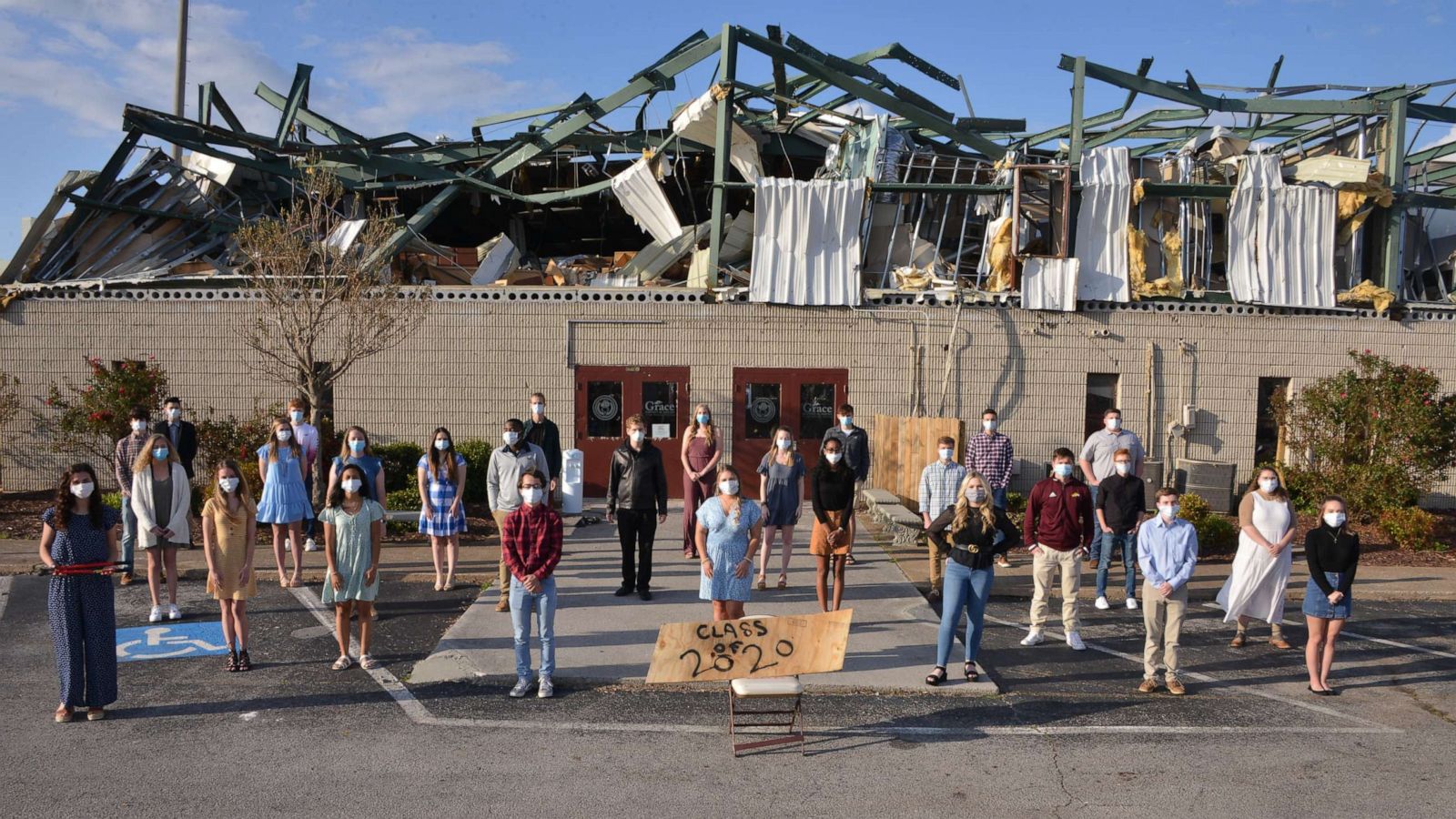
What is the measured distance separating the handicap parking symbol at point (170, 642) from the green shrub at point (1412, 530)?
45.3 feet

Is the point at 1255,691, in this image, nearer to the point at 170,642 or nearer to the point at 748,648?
the point at 748,648

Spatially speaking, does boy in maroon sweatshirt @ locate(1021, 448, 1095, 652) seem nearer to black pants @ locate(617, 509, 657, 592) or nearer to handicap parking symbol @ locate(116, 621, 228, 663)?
black pants @ locate(617, 509, 657, 592)

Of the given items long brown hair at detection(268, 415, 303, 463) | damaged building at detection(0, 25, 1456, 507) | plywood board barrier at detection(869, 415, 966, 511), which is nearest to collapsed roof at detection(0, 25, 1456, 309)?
damaged building at detection(0, 25, 1456, 507)

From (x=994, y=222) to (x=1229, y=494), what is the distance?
5474 millimetres

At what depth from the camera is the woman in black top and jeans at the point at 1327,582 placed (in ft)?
25.0

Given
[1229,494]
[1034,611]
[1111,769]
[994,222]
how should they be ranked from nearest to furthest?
1. [1111,769]
2. [1034,611]
3. [1229,494]
4. [994,222]

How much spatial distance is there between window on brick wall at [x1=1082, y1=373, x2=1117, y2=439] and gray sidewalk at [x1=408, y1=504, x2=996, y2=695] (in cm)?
549

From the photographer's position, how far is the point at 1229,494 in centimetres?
1522

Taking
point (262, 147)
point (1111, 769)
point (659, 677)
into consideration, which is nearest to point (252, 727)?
point (659, 677)

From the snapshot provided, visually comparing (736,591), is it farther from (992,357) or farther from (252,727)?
(992,357)

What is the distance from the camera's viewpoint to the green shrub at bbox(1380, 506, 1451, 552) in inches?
518

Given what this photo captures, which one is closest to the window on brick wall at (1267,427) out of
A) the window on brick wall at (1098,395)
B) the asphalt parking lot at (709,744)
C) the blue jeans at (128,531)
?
the window on brick wall at (1098,395)

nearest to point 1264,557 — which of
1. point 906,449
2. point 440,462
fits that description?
point 906,449

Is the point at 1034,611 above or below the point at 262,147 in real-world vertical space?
below
